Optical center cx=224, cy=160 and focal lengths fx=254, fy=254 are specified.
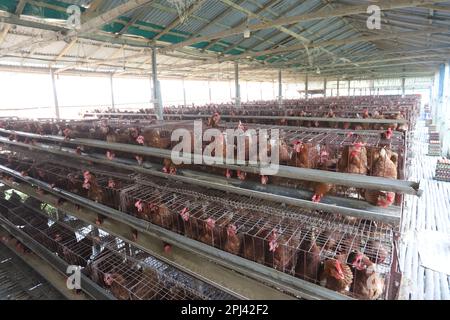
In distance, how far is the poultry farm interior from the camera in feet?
5.68

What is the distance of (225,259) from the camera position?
2.08m

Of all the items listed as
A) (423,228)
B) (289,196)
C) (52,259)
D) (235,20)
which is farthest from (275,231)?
(235,20)

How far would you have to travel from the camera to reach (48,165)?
430cm

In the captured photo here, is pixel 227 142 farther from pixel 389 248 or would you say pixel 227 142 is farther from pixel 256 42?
pixel 256 42

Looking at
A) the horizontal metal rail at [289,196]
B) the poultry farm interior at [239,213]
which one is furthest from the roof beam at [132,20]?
the horizontal metal rail at [289,196]

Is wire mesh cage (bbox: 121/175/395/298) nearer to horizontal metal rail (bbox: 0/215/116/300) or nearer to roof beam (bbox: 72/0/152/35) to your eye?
horizontal metal rail (bbox: 0/215/116/300)

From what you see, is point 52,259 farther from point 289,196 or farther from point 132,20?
point 132,20

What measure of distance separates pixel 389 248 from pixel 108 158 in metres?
3.12

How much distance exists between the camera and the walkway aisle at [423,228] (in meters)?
3.67

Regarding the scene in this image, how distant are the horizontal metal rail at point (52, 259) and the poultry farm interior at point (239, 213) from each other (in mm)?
41

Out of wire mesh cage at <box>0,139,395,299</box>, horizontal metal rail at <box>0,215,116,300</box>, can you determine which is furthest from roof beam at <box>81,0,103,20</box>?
horizontal metal rail at <box>0,215,116,300</box>

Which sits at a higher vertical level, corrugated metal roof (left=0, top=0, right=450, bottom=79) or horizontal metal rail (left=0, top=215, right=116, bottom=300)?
corrugated metal roof (left=0, top=0, right=450, bottom=79)

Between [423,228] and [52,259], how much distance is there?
6978mm

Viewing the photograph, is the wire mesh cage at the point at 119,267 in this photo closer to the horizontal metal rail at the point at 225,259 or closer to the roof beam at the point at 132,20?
the horizontal metal rail at the point at 225,259
